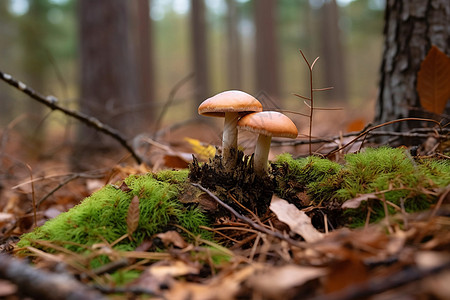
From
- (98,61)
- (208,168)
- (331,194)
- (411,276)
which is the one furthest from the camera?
(98,61)

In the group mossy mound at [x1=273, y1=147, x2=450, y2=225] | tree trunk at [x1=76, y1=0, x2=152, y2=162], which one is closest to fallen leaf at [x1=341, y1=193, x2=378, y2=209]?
mossy mound at [x1=273, y1=147, x2=450, y2=225]

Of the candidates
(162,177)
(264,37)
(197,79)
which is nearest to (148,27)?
(197,79)

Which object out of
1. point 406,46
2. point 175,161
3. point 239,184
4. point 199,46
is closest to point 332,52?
point 199,46

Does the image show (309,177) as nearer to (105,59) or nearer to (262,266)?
(262,266)

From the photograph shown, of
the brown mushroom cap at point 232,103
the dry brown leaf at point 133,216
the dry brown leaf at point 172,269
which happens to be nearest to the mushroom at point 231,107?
the brown mushroom cap at point 232,103

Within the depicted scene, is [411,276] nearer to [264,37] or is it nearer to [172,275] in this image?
[172,275]

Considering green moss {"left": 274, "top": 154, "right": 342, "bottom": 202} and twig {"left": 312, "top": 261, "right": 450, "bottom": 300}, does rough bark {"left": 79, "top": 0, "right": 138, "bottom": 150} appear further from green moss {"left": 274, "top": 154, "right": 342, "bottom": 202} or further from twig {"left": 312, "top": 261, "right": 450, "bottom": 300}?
twig {"left": 312, "top": 261, "right": 450, "bottom": 300}
